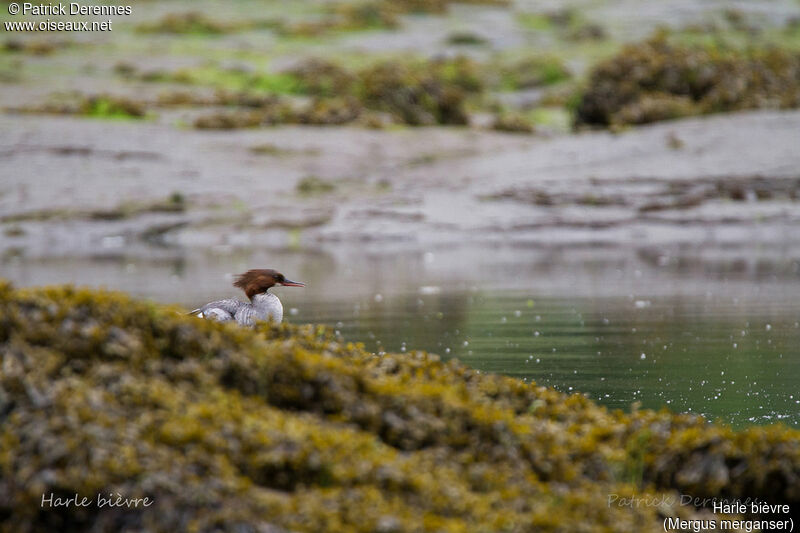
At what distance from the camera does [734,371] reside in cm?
924

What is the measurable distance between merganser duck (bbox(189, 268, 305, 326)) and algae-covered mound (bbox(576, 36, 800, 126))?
19.8m

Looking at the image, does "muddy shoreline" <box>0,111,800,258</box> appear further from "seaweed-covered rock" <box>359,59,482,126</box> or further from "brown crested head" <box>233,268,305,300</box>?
"brown crested head" <box>233,268,305,300</box>

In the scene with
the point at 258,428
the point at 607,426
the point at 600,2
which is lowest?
the point at 607,426

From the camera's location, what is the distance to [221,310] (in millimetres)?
8227

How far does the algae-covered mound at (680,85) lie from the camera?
27203mm

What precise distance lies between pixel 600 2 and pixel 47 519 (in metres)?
48.5

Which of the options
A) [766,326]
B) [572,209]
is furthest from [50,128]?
[766,326]

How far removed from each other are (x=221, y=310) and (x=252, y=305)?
1.57 feet

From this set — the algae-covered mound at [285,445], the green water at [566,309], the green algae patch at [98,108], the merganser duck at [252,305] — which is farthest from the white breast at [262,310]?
the green algae patch at [98,108]

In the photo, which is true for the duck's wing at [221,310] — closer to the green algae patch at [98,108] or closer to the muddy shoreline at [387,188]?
the muddy shoreline at [387,188]

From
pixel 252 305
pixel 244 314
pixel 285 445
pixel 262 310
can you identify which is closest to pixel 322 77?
pixel 252 305

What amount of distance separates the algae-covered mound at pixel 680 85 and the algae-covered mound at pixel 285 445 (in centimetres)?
2287

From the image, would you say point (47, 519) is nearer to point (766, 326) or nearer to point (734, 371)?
point (734, 371)

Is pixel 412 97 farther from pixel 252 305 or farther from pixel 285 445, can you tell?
pixel 285 445
